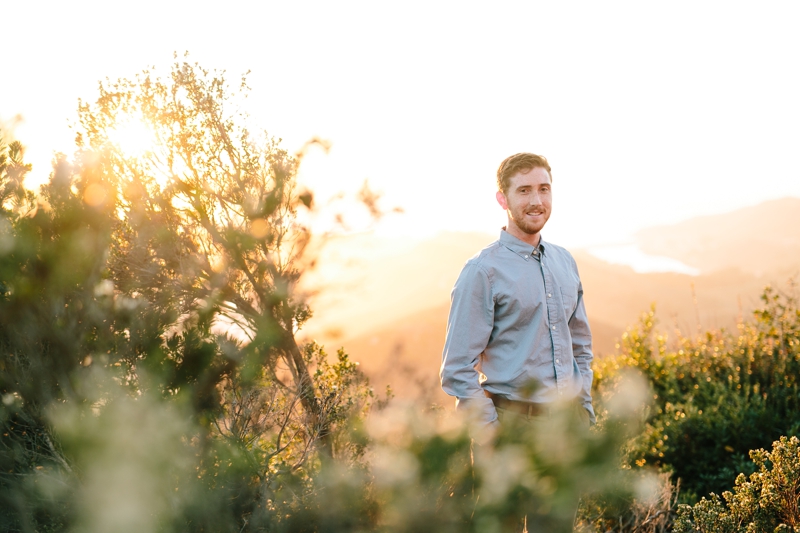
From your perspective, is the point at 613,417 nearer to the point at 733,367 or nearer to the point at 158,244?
the point at 158,244

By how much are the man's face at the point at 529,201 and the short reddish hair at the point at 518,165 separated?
0.06ft

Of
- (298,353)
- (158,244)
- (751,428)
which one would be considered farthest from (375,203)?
(751,428)

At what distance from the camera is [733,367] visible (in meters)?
5.13

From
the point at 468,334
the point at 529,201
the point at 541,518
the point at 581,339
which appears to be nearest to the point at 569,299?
the point at 581,339

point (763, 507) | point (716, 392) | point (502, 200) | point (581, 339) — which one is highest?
point (502, 200)

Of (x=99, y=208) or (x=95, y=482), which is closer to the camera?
(x=95, y=482)

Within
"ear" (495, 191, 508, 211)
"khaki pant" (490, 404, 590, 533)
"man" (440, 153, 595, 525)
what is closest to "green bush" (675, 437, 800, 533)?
"man" (440, 153, 595, 525)

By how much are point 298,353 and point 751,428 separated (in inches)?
143

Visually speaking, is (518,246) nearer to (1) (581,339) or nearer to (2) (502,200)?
(2) (502,200)

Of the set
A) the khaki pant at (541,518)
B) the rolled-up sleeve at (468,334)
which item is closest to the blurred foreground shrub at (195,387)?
the khaki pant at (541,518)

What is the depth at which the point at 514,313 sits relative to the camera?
2.43 meters

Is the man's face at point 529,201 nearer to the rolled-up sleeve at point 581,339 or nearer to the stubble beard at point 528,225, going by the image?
the stubble beard at point 528,225

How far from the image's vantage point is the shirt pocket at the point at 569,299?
2.63m

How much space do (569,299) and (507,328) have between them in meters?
0.43
